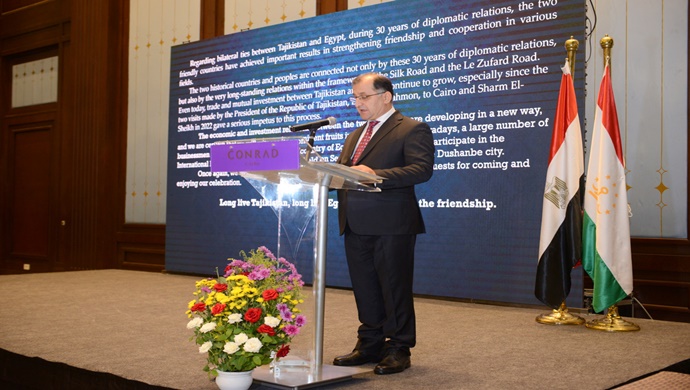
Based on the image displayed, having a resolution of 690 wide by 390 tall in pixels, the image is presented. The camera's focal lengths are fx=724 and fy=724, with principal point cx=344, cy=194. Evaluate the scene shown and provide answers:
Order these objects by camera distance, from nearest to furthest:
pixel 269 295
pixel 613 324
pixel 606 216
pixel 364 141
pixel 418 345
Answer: pixel 269 295 → pixel 364 141 → pixel 418 345 → pixel 613 324 → pixel 606 216

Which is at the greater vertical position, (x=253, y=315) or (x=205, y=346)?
(x=253, y=315)

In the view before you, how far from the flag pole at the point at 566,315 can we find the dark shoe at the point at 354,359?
5.85 feet

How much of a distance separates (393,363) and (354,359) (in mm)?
170

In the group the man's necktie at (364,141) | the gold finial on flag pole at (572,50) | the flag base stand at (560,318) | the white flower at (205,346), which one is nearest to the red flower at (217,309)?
the white flower at (205,346)

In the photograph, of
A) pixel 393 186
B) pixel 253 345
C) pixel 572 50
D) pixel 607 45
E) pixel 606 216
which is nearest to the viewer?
pixel 253 345

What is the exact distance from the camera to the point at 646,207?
509 centimetres

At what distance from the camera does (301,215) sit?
2707 millimetres

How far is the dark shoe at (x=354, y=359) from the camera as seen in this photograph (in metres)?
3.02

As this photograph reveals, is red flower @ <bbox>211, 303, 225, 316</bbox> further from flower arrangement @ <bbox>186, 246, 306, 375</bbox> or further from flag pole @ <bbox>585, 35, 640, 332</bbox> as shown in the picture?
flag pole @ <bbox>585, 35, 640, 332</bbox>

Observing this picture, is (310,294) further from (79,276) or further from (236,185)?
(79,276)

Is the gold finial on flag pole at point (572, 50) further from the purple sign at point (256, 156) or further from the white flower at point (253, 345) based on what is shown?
the white flower at point (253, 345)

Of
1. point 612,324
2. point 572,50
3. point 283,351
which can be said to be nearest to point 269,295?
point 283,351

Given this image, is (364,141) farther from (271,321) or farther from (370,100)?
(271,321)

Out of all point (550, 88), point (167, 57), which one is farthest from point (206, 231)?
point (550, 88)
